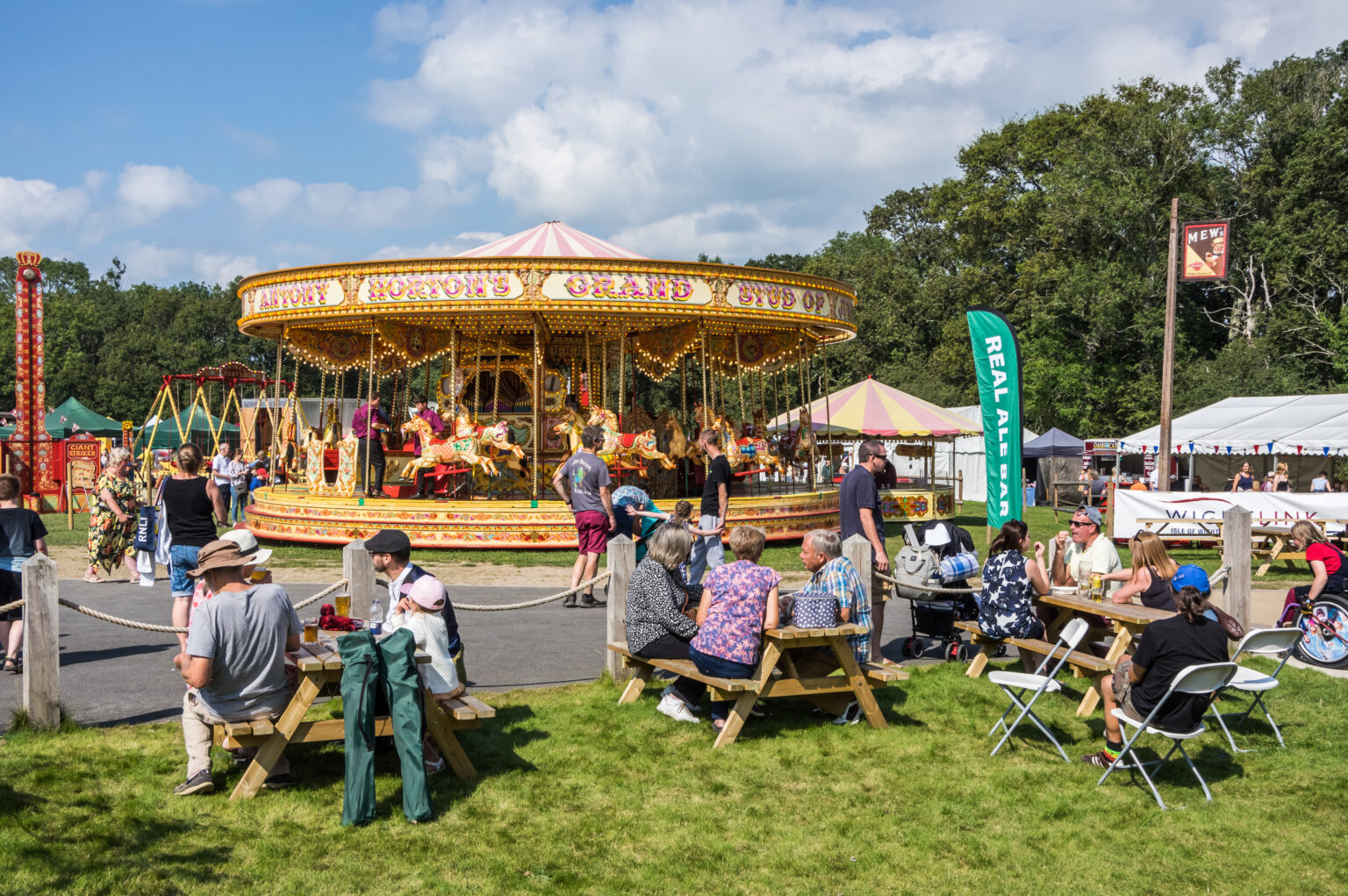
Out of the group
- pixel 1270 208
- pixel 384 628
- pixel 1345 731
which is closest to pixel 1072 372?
pixel 1270 208

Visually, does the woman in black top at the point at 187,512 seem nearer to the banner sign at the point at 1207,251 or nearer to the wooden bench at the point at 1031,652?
the wooden bench at the point at 1031,652

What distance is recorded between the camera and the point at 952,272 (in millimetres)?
52062

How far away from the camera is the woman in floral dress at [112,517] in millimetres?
11289

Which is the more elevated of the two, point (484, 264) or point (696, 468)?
point (484, 264)

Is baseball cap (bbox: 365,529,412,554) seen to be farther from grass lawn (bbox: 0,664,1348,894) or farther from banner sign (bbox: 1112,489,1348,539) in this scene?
banner sign (bbox: 1112,489,1348,539)

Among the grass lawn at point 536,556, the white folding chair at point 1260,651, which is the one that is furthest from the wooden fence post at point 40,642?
the grass lawn at point 536,556

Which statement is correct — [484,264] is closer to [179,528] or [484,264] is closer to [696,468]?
[696,468]

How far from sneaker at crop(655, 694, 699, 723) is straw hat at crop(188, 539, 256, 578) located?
8.75 feet

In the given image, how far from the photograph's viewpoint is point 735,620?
20.2ft

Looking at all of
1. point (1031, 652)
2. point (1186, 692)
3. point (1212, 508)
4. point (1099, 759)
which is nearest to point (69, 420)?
point (1212, 508)

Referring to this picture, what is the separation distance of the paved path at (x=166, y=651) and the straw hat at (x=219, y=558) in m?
1.87

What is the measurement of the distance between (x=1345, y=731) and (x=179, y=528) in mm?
8090

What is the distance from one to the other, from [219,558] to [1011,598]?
5138mm

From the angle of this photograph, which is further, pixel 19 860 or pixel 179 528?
pixel 179 528
